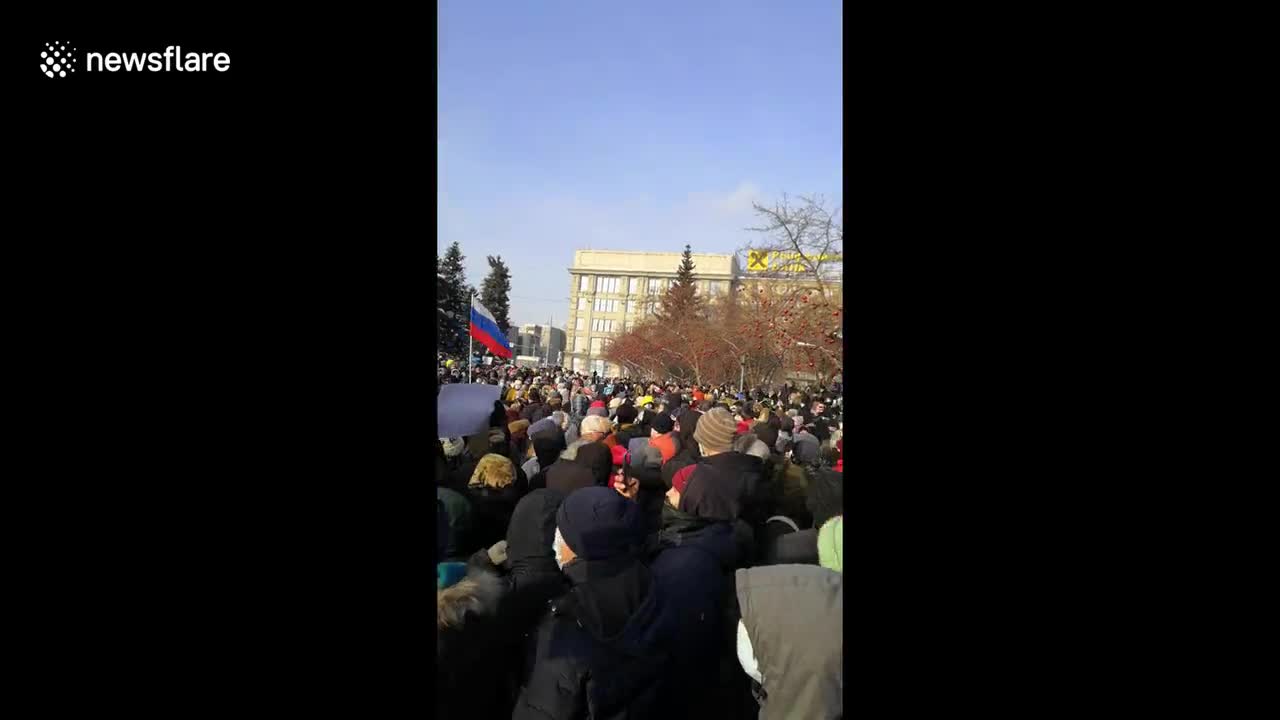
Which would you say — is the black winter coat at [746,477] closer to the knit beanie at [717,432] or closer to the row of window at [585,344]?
the knit beanie at [717,432]

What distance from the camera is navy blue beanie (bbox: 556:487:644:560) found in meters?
2.91

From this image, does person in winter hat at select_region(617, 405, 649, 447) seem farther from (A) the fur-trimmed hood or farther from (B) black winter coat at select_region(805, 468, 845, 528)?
(A) the fur-trimmed hood

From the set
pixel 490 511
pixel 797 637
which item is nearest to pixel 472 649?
pixel 797 637

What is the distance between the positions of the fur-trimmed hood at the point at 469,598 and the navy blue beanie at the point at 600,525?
31cm

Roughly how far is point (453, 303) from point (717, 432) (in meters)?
41.9

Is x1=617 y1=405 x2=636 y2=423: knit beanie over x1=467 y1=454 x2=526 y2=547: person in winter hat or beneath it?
over
